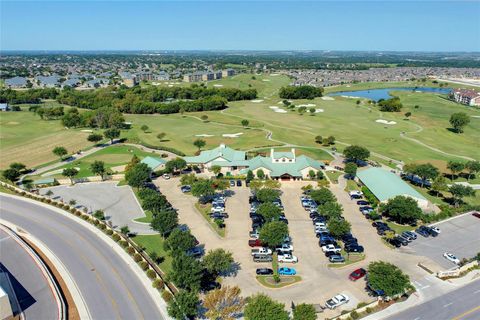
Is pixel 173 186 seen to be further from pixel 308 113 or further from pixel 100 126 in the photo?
pixel 308 113

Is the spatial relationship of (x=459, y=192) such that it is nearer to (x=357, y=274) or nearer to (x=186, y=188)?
(x=357, y=274)

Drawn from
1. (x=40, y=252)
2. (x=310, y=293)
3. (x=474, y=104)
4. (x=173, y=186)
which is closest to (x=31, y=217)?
(x=40, y=252)

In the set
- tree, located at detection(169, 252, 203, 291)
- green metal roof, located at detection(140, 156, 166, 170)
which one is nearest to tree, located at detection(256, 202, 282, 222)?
tree, located at detection(169, 252, 203, 291)

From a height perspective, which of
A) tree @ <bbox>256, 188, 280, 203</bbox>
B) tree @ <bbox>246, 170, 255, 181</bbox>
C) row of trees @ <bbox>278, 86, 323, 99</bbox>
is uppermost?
row of trees @ <bbox>278, 86, 323, 99</bbox>

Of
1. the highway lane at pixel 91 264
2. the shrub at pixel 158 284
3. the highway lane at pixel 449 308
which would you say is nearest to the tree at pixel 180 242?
the shrub at pixel 158 284

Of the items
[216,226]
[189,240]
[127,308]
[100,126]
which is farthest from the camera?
[100,126]

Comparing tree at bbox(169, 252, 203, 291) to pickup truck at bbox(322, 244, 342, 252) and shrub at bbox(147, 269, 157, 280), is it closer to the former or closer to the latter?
shrub at bbox(147, 269, 157, 280)

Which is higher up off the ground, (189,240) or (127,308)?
(189,240)
